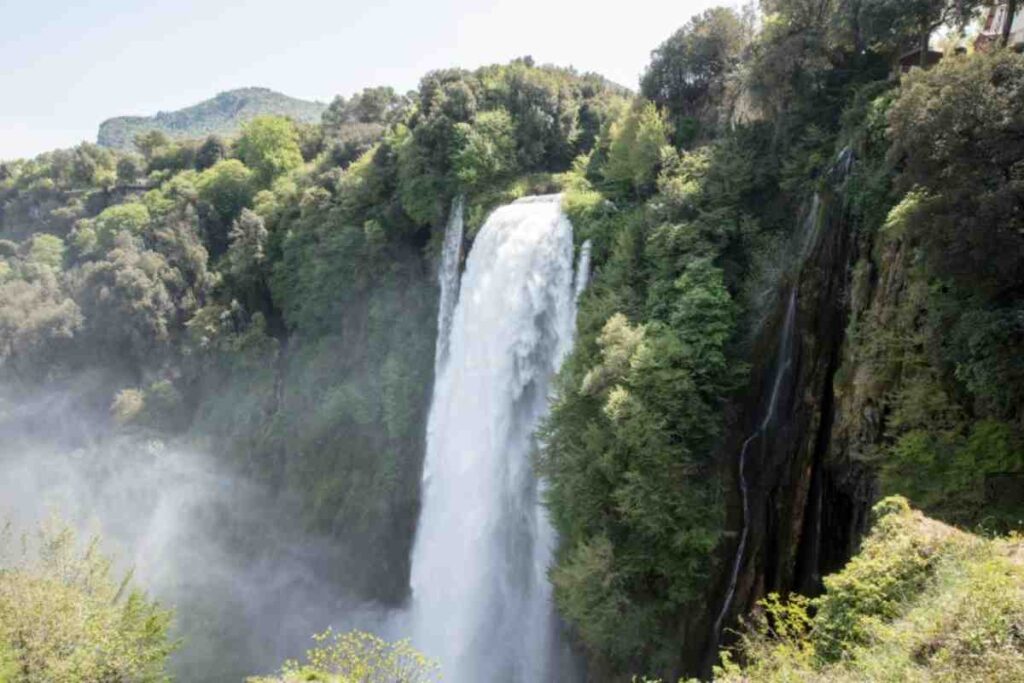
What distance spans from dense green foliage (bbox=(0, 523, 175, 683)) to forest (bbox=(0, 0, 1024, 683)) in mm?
83

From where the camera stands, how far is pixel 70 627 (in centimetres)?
1520

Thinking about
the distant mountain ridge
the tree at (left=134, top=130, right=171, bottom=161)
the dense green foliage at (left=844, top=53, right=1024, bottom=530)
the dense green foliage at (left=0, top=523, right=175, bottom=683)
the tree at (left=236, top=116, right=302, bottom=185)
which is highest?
the distant mountain ridge

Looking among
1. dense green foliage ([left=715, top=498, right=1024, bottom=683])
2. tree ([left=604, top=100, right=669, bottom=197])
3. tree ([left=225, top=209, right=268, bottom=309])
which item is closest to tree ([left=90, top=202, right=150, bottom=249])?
tree ([left=225, top=209, right=268, bottom=309])

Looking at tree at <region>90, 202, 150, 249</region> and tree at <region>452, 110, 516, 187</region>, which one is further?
tree at <region>90, 202, 150, 249</region>

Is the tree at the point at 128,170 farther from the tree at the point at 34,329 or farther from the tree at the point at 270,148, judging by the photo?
the tree at the point at 34,329

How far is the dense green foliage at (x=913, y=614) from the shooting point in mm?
7012

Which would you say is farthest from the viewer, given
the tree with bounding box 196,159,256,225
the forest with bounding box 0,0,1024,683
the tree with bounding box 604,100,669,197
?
the tree with bounding box 196,159,256,225

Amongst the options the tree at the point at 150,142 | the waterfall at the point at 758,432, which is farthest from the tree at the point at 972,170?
Answer: the tree at the point at 150,142

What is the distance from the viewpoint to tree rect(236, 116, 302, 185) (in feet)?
178

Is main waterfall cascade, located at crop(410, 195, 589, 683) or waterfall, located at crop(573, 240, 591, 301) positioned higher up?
waterfall, located at crop(573, 240, 591, 301)

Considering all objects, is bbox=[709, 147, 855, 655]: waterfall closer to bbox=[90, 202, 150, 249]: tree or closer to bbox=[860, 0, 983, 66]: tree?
bbox=[860, 0, 983, 66]: tree

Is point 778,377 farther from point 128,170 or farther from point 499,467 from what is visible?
point 128,170

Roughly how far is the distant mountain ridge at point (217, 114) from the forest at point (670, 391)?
426ft

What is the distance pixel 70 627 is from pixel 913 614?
16.8 m
